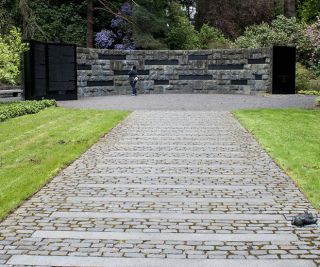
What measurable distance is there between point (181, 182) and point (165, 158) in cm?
201

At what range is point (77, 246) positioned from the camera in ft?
17.8

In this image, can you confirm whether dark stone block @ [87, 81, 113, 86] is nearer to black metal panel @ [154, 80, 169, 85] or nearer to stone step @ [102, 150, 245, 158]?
black metal panel @ [154, 80, 169, 85]

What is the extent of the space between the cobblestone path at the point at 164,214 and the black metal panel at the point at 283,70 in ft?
50.8

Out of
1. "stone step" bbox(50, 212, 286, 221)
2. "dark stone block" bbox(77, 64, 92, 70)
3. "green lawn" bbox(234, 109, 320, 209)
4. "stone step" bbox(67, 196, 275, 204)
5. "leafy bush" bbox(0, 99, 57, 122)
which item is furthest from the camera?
"dark stone block" bbox(77, 64, 92, 70)

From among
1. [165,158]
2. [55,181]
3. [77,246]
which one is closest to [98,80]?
[165,158]

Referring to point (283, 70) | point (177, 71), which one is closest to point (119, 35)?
point (177, 71)

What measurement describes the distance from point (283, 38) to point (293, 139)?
18.3 m

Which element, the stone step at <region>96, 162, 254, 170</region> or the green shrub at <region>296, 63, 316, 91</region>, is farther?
the green shrub at <region>296, 63, 316, 91</region>

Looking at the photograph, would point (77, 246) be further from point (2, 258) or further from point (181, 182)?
point (181, 182)

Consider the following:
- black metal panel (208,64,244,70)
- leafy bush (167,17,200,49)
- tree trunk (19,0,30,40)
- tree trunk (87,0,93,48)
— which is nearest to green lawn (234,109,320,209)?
Result: black metal panel (208,64,244,70)

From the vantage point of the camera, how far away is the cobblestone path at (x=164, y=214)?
17.0 feet

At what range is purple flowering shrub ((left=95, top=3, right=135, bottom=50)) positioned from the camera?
1393 inches

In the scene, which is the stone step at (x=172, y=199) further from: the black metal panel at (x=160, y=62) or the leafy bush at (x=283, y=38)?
the leafy bush at (x=283, y=38)

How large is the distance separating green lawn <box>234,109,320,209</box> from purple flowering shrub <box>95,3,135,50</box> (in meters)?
19.3
